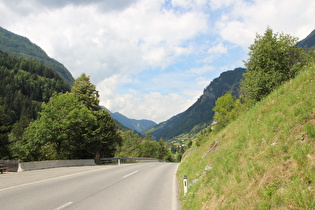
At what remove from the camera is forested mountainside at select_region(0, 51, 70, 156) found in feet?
383

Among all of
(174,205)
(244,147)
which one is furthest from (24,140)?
(244,147)

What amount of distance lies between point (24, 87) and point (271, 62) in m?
159

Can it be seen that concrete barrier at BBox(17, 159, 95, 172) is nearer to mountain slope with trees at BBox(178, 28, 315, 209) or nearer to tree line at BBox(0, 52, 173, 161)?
tree line at BBox(0, 52, 173, 161)

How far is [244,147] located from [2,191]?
10.7 m

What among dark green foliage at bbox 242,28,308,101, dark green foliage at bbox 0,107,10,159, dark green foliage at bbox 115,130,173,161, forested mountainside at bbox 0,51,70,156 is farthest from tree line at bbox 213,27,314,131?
forested mountainside at bbox 0,51,70,156

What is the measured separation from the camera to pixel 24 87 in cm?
14062

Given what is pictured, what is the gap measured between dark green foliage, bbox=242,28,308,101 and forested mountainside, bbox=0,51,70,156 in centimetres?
9404

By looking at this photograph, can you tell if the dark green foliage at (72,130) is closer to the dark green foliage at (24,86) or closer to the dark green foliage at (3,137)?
the dark green foliage at (3,137)

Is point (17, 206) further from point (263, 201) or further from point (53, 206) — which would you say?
point (263, 201)

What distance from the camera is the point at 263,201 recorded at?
14.7 ft

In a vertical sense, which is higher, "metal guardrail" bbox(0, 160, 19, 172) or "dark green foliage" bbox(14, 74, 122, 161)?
"dark green foliage" bbox(14, 74, 122, 161)

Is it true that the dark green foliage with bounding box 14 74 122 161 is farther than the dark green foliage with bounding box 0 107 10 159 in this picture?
No

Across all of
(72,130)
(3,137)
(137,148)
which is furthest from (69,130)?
(137,148)

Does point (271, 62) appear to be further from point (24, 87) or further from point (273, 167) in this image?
point (24, 87)
